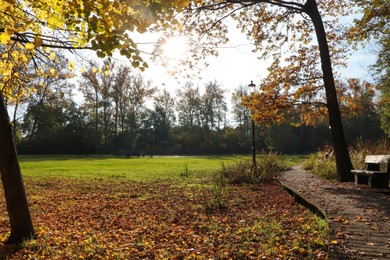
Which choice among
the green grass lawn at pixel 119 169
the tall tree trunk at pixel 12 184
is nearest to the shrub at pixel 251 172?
the green grass lawn at pixel 119 169

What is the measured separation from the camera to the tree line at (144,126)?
45.3 m

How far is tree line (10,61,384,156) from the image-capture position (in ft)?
149

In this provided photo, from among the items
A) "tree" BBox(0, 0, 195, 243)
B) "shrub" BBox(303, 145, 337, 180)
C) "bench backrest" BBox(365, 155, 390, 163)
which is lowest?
"shrub" BBox(303, 145, 337, 180)

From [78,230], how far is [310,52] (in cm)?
1048

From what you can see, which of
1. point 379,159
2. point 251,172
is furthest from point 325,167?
point 379,159

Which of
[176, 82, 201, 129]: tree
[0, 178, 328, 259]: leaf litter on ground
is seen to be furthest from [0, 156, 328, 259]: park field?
[176, 82, 201, 129]: tree

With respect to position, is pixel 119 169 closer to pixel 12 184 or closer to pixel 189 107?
pixel 12 184

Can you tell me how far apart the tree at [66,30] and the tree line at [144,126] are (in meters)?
35.6

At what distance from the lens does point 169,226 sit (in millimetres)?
6750

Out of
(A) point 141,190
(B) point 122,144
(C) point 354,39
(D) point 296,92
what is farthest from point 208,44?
(B) point 122,144

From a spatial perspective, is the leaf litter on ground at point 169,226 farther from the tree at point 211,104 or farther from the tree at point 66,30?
the tree at point 211,104

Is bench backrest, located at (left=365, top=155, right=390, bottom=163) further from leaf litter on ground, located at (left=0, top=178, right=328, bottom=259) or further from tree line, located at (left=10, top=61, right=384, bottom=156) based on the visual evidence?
tree line, located at (left=10, top=61, right=384, bottom=156)

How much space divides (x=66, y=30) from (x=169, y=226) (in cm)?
412

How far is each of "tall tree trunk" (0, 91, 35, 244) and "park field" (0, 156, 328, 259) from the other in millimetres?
269
